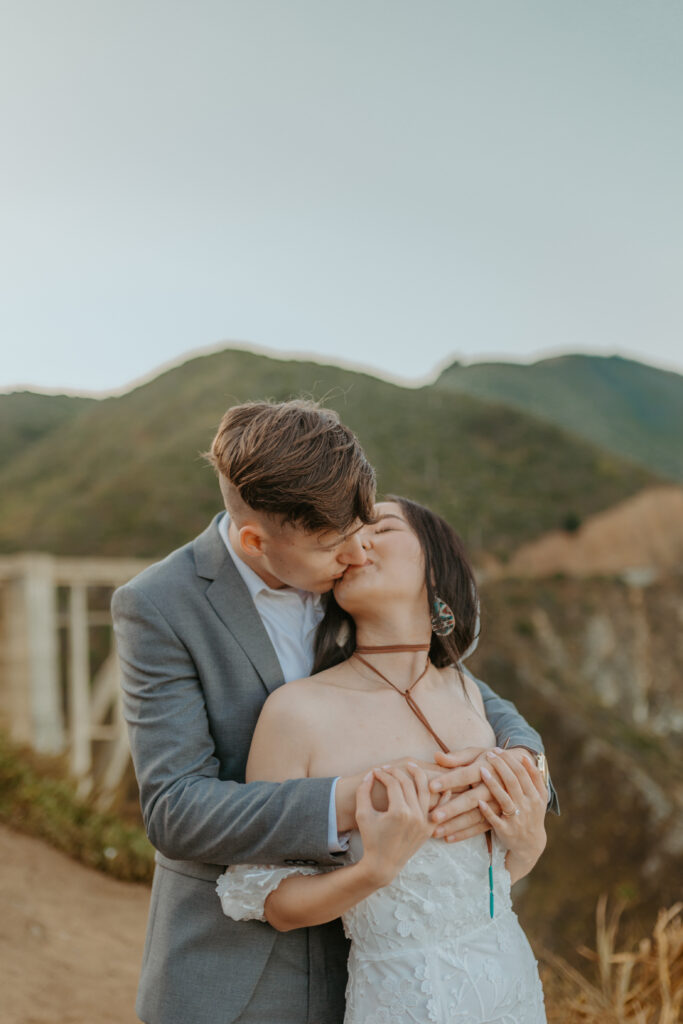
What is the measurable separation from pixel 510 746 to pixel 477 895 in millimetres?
396

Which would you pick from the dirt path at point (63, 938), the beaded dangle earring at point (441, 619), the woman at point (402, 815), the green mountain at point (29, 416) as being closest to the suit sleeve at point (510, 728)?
the woman at point (402, 815)

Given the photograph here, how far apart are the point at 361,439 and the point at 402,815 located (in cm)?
5788

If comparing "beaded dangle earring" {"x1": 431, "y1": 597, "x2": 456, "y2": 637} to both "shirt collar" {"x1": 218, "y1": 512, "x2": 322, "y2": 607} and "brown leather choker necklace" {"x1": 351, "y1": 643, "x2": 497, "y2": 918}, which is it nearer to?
"brown leather choker necklace" {"x1": 351, "y1": 643, "x2": 497, "y2": 918}

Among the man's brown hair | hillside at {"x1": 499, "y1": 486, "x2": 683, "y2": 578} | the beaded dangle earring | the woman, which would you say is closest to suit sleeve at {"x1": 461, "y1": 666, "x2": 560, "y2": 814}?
the woman

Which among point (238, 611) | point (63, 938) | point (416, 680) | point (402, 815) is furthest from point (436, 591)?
point (63, 938)

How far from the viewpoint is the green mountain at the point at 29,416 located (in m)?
76.1

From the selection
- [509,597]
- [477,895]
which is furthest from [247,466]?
[509,597]

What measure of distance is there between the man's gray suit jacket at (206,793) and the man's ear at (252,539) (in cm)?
18

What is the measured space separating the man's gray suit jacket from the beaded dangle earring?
435 millimetres

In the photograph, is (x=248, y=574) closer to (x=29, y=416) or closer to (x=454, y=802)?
(x=454, y=802)

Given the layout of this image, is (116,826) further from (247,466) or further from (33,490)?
(33,490)

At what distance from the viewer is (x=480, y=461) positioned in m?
58.1

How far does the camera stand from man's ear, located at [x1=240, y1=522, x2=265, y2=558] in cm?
212

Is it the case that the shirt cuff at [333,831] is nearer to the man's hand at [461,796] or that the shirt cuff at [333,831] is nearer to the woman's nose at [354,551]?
the man's hand at [461,796]
